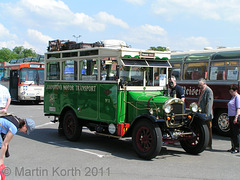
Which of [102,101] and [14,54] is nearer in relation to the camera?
[102,101]

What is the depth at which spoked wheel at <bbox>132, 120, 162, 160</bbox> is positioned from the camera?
7.59 meters

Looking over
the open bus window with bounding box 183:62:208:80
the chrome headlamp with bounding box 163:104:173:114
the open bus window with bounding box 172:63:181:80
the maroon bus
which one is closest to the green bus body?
the chrome headlamp with bounding box 163:104:173:114

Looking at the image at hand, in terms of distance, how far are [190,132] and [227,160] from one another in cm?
108

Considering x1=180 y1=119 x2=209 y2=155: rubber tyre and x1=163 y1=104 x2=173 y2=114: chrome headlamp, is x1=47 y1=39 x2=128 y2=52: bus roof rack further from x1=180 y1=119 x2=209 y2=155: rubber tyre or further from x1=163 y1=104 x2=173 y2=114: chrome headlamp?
x1=180 y1=119 x2=209 y2=155: rubber tyre

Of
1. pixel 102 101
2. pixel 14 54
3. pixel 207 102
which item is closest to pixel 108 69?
pixel 102 101

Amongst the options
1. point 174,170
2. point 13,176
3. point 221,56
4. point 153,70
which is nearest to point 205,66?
point 221,56

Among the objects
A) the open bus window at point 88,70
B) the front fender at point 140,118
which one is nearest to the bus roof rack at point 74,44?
the open bus window at point 88,70

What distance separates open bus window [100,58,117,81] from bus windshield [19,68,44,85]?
1635 centimetres

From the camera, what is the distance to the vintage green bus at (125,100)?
804cm

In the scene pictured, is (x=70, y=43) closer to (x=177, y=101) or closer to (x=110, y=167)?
(x=177, y=101)

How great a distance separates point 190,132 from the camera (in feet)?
27.4

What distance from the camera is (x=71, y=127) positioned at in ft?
34.1

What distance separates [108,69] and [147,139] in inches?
90.1

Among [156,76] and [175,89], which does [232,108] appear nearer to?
[175,89]
